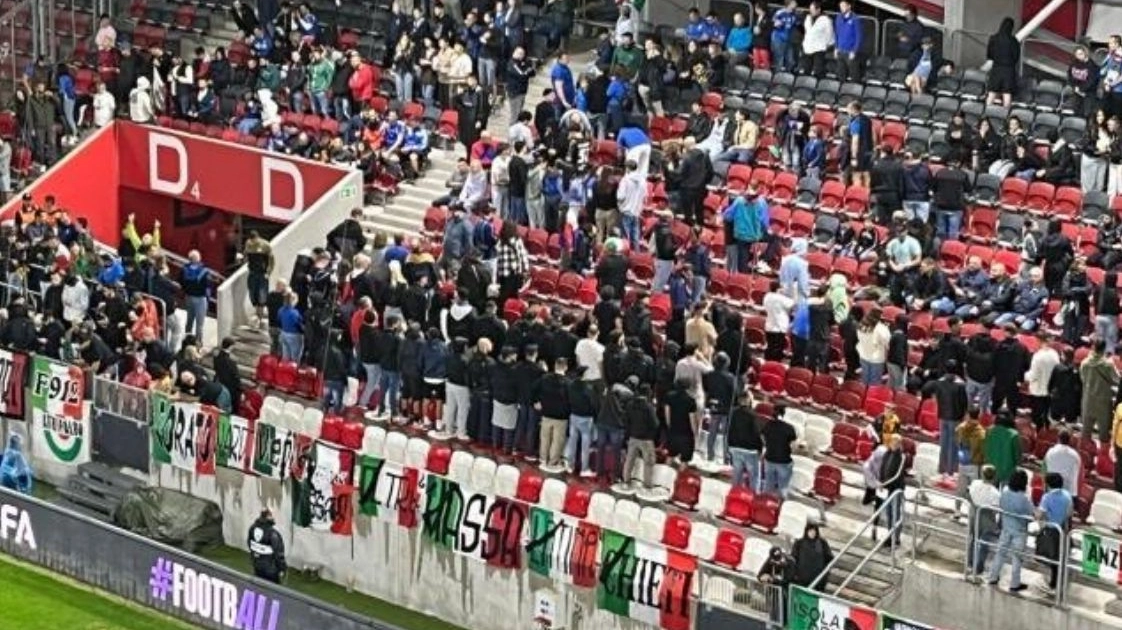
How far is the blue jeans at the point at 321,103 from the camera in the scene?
134 feet

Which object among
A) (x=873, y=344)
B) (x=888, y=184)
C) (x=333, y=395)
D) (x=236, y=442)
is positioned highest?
→ (x=888, y=184)

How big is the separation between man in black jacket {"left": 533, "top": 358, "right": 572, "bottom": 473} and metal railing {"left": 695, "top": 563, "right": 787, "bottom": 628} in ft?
13.5

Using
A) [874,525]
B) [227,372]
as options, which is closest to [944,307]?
[874,525]

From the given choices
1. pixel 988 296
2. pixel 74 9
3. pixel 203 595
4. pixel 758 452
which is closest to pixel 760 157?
pixel 988 296

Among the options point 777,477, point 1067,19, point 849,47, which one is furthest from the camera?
point 1067,19

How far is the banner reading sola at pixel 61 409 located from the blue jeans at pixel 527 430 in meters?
5.89

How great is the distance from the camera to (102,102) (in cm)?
4272

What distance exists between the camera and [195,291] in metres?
36.3

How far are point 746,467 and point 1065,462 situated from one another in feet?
12.2

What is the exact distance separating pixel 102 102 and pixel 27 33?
136 inches

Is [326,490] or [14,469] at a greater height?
[326,490]

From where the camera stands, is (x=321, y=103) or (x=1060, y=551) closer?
(x=1060, y=551)

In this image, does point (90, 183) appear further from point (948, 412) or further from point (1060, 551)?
point (1060, 551)

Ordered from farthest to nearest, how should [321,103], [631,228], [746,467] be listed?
[321,103], [631,228], [746,467]
